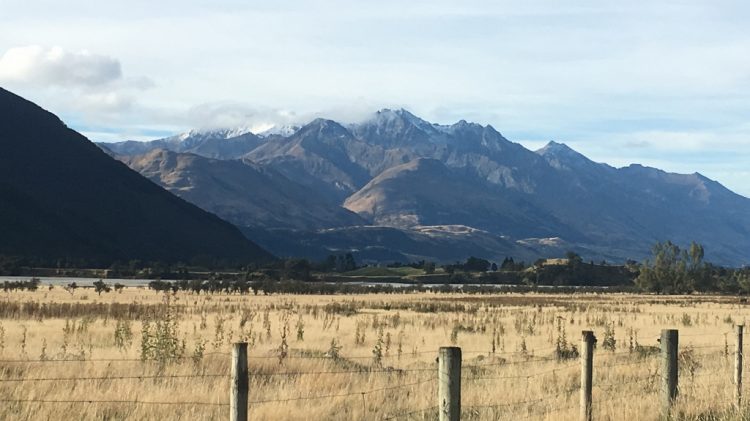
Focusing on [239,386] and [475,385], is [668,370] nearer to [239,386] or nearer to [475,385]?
[475,385]

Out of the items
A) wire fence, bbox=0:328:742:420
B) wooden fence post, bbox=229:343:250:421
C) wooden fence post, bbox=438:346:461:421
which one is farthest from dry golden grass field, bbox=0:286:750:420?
wooden fence post, bbox=438:346:461:421

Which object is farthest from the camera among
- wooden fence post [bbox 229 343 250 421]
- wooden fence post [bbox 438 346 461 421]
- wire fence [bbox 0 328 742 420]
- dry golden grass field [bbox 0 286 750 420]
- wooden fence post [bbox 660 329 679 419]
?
wire fence [bbox 0 328 742 420]

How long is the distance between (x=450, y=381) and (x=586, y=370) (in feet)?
11.5

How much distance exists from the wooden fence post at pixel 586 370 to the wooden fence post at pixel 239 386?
4804mm

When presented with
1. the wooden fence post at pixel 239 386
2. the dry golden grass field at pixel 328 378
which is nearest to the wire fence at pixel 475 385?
the dry golden grass field at pixel 328 378

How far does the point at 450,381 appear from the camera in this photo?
9141 millimetres

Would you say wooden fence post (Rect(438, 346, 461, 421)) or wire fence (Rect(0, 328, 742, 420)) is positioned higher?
wooden fence post (Rect(438, 346, 461, 421))

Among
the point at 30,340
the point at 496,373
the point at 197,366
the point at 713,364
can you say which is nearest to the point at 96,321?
the point at 30,340

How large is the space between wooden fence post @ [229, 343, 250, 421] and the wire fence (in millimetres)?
2013

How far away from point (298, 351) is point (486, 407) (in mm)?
8495

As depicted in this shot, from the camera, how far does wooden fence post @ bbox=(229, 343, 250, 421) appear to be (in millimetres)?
8953

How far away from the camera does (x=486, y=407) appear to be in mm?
13664

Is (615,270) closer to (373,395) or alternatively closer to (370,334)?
(370,334)

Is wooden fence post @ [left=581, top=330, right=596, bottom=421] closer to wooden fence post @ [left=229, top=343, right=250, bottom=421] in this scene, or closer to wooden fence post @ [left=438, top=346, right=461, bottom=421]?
wooden fence post @ [left=438, top=346, right=461, bottom=421]
